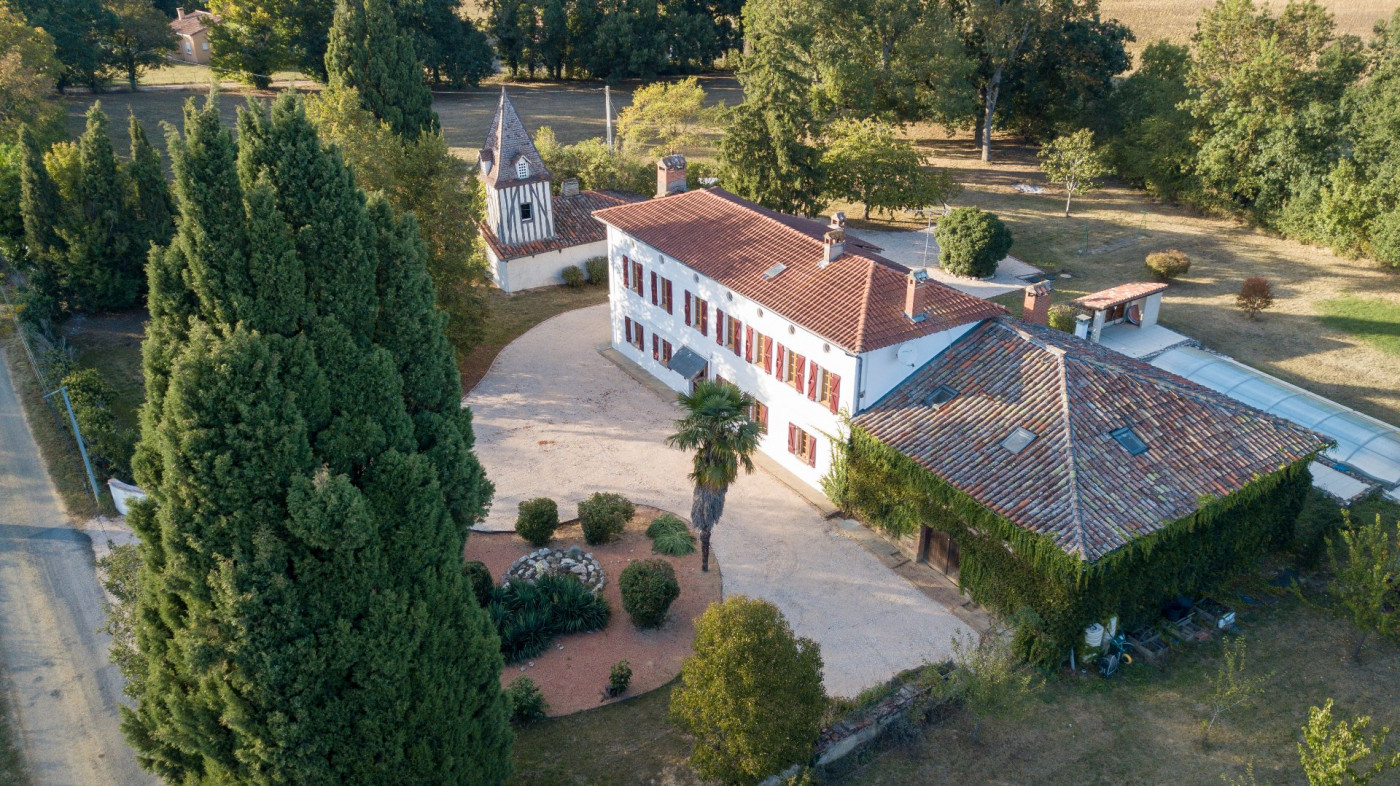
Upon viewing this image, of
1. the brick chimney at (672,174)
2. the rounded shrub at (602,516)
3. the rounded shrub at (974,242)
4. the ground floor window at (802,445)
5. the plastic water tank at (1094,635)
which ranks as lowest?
the plastic water tank at (1094,635)

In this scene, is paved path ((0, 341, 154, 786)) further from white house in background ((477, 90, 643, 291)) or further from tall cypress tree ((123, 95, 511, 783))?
white house in background ((477, 90, 643, 291))

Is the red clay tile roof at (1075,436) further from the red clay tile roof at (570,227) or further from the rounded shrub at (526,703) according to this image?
the red clay tile roof at (570,227)

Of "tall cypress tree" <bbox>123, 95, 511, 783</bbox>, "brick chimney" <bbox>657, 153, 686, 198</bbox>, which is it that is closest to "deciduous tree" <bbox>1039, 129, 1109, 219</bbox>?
"brick chimney" <bbox>657, 153, 686, 198</bbox>

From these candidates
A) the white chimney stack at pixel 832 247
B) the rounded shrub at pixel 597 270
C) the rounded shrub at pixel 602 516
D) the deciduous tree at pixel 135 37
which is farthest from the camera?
the deciduous tree at pixel 135 37

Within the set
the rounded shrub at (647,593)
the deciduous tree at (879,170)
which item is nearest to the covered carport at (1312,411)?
the deciduous tree at (879,170)

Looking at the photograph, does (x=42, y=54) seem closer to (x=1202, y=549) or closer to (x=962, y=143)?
(x=962, y=143)

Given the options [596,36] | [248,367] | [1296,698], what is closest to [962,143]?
[596,36]
